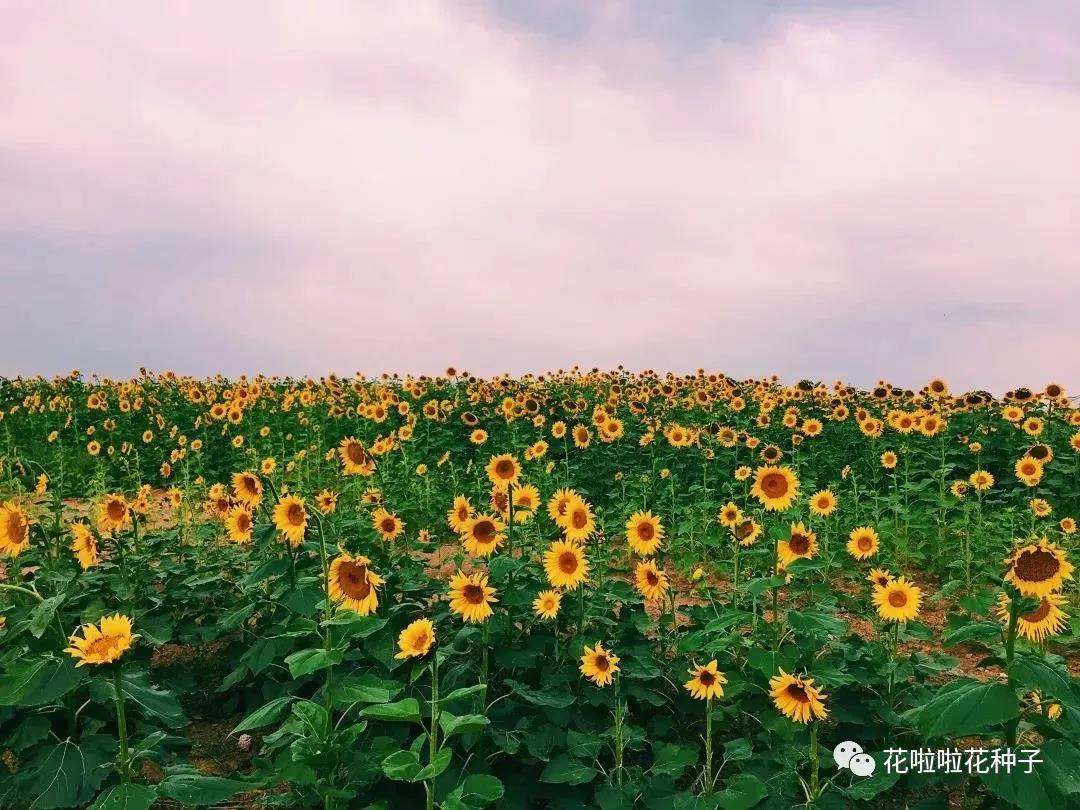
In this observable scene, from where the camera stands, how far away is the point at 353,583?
355cm

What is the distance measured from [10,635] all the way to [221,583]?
69.8 inches

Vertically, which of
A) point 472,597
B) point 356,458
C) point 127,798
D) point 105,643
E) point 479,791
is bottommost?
point 127,798

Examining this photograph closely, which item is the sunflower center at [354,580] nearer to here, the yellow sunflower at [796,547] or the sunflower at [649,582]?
the sunflower at [649,582]

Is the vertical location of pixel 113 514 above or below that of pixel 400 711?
above

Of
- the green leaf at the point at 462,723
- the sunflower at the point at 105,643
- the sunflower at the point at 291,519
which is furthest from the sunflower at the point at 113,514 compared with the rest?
the green leaf at the point at 462,723

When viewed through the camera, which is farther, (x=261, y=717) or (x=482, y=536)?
(x=482, y=536)

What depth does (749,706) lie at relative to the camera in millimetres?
4082

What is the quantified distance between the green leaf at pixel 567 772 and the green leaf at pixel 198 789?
118 cm

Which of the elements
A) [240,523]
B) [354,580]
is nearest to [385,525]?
[240,523]

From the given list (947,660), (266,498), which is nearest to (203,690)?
(266,498)

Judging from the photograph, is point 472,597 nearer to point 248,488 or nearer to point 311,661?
point 311,661

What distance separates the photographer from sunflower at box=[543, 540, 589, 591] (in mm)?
3865

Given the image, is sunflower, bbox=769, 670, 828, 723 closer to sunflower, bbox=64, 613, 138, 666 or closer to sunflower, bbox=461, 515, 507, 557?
sunflower, bbox=461, 515, 507, 557

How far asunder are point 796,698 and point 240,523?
10.3 feet
